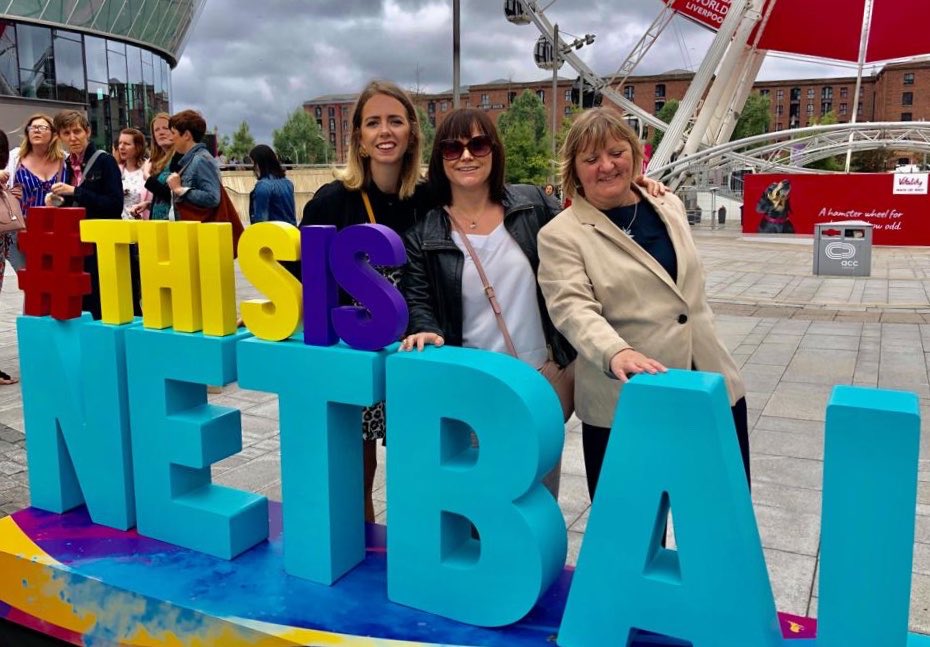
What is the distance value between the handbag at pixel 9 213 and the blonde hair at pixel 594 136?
5.05 meters

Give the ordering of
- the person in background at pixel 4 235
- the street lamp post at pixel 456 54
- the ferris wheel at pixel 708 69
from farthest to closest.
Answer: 1. the ferris wheel at pixel 708 69
2. the street lamp post at pixel 456 54
3. the person in background at pixel 4 235

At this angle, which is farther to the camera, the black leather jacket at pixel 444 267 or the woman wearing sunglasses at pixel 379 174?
the woman wearing sunglasses at pixel 379 174

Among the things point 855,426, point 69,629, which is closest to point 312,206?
point 69,629

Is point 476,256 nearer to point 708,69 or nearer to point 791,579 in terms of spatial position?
point 791,579

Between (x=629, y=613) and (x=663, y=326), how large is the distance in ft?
2.72

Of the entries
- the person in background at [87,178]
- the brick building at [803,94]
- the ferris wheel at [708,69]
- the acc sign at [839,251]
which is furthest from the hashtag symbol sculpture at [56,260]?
the brick building at [803,94]

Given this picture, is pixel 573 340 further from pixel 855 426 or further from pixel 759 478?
pixel 759 478

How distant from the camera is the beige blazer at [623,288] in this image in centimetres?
235

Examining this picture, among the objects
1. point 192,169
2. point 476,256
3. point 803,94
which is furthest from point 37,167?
point 803,94

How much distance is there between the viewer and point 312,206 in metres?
2.81

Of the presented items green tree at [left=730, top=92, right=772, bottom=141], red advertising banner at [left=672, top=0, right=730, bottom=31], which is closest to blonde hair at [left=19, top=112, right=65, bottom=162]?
red advertising banner at [left=672, top=0, right=730, bottom=31]

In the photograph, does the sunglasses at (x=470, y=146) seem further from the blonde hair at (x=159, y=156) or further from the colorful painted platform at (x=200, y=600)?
the blonde hair at (x=159, y=156)

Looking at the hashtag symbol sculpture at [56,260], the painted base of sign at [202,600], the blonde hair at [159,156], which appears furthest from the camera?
the blonde hair at [159,156]

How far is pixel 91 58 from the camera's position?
27.8 meters
